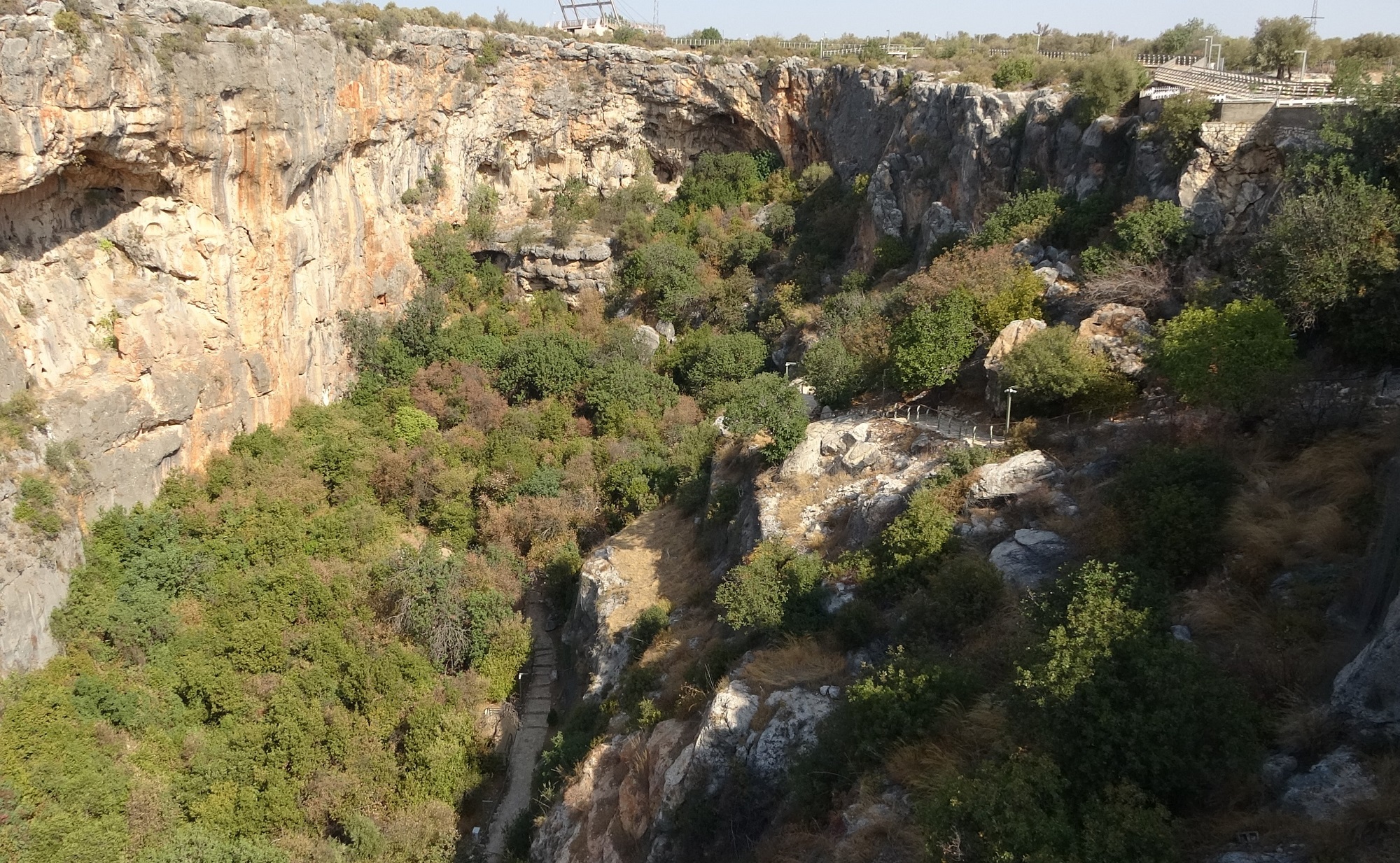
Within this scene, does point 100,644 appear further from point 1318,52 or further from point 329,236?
point 1318,52

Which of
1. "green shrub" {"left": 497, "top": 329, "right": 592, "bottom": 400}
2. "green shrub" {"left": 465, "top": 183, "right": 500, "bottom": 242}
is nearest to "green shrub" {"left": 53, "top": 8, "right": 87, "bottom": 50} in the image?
"green shrub" {"left": 497, "top": 329, "right": 592, "bottom": 400}

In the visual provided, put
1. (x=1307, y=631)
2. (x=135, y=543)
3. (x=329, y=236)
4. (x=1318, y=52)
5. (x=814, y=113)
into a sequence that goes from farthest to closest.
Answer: (x=814, y=113)
(x=329, y=236)
(x=1318, y=52)
(x=135, y=543)
(x=1307, y=631)

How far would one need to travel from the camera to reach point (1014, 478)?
1526cm

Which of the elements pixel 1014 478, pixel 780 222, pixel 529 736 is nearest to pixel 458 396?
pixel 529 736

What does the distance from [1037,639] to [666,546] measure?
1214 centimetres

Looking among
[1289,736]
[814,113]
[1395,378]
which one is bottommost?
[1289,736]

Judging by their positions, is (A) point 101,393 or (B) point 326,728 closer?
(B) point 326,728

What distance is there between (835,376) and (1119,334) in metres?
6.17

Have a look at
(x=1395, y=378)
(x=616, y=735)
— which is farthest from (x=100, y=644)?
(x=1395, y=378)

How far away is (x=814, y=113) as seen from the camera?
36.1 metres

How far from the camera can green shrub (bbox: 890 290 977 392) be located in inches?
782

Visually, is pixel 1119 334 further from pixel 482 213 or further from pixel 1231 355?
pixel 482 213

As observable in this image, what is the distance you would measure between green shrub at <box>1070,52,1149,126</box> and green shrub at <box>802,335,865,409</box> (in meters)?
9.14

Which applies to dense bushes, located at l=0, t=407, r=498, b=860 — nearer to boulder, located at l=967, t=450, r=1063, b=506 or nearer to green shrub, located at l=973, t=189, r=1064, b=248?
boulder, located at l=967, t=450, r=1063, b=506
